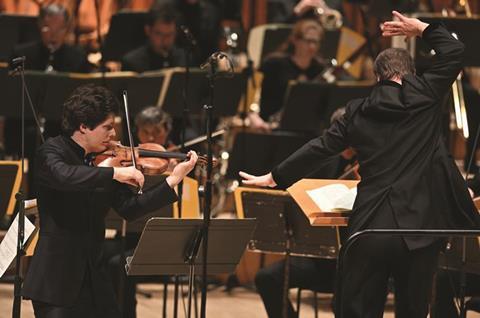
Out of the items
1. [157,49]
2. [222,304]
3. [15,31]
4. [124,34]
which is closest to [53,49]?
[15,31]

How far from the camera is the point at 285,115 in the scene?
299 inches

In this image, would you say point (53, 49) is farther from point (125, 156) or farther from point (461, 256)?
point (461, 256)

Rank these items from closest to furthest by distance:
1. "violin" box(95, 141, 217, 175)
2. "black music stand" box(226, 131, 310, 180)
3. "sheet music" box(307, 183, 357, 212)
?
"violin" box(95, 141, 217, 175) → "sheet music" box(307, 183, 357, 212) → "black music stand" box(226, 131, 310, 180)

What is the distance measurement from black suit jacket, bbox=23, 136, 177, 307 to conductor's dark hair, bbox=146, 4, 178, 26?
137 inches

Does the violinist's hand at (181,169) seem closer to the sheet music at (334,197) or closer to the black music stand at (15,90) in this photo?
the sheet music at (334,197)

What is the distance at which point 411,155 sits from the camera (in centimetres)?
454

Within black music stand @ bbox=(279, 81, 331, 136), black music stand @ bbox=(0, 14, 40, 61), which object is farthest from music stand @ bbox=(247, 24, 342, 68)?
black music stand @ bbox=(0, 14, 40, 61)

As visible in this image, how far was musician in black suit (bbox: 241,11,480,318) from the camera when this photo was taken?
453 centimetres

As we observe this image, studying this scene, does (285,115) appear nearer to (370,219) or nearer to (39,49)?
(39,49)

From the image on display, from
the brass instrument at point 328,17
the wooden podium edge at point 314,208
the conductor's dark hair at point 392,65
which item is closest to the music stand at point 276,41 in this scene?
the brass instrument at point 328,17

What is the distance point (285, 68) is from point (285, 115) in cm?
73

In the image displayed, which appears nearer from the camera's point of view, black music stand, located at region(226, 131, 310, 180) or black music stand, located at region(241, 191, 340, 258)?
black music stand, located at region(241, 191, 340, 258)

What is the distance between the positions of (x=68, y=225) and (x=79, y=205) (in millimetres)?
99

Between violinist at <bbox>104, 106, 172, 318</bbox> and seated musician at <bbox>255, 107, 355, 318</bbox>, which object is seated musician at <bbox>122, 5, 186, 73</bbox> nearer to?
violinist at <bbox>104, 106, 172, 318</bbox>
